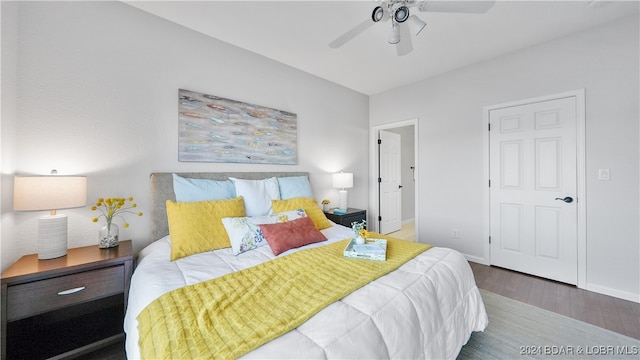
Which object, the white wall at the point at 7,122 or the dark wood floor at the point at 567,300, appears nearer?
the white wall at the point at 7,122

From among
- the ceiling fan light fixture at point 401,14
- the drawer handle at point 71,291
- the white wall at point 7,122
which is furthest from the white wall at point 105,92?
the ceiling fan light fixture at point 401,14

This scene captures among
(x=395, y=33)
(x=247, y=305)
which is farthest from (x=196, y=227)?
(x=395, y=33)

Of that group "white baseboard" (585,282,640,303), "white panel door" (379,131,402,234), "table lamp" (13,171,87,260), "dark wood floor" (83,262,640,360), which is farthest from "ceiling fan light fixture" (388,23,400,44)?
"white baseboard" (585,282,640,303)

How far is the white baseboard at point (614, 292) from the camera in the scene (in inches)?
90.0

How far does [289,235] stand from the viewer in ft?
6.41

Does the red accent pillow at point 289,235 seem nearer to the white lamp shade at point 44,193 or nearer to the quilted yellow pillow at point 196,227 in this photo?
the quilted yellow pillow at point 196,227

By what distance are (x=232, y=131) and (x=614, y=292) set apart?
4.14 m

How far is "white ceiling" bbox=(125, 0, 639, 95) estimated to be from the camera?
6.99 feet

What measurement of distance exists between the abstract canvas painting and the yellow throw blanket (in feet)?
4.89

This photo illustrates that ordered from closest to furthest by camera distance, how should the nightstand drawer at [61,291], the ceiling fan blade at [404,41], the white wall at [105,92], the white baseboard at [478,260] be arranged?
the nightstand drawer at [61,291] < the white wall at [105,92] < the ceiling fan blade at [404,41] < the white baseboard at [478,260]

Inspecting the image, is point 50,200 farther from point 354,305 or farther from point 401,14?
point 401,14

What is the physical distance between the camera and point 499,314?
2.12 m

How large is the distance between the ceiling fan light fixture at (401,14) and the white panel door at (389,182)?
288cm

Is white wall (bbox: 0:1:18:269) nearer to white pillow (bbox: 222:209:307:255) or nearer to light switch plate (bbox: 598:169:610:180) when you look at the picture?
white pillow (bbox: 222:209:307:255)
